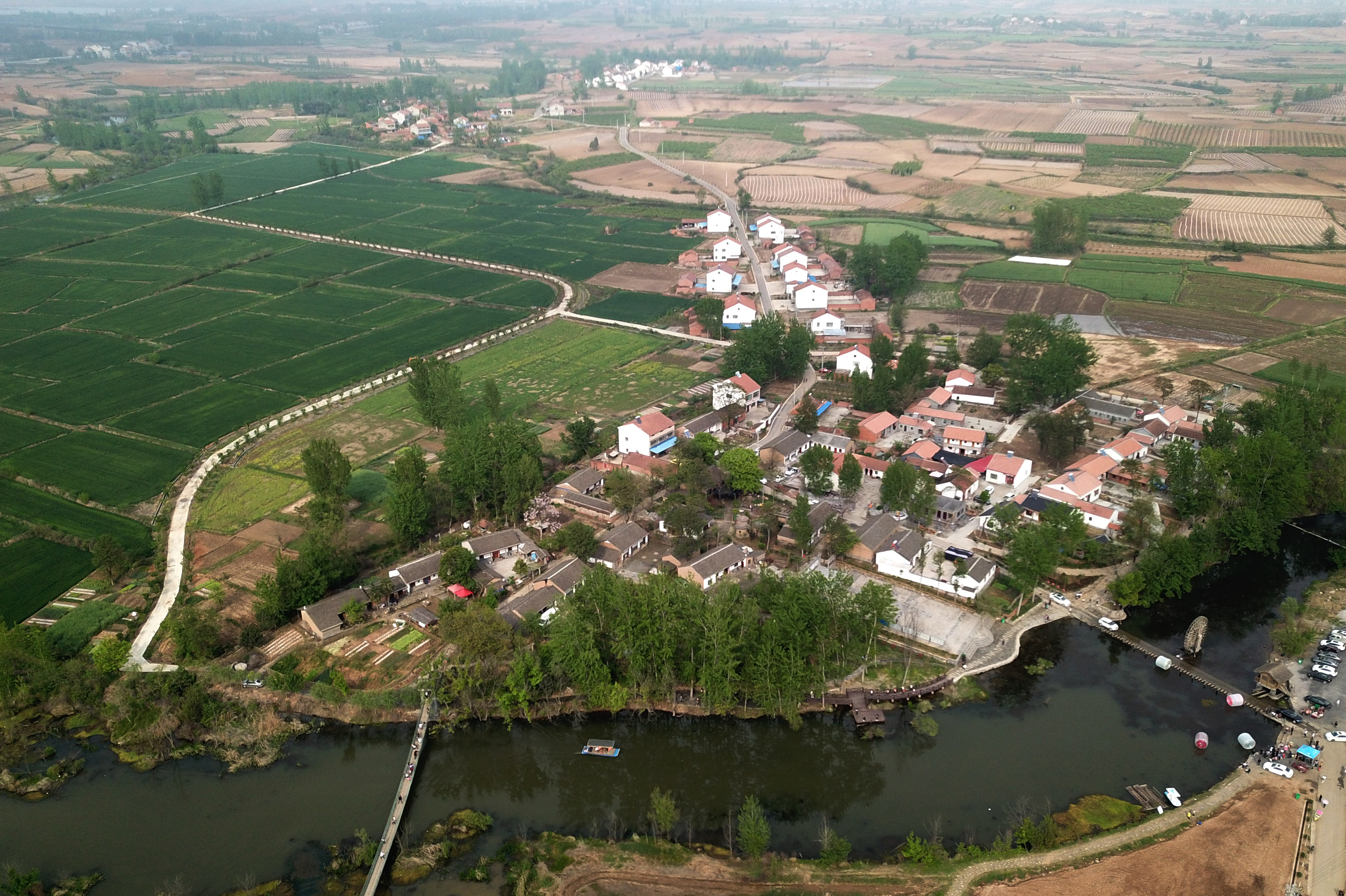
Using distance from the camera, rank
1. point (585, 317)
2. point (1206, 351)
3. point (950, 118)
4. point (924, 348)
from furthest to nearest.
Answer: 1. point (950, 118)
2. point (585, 317)
3. point (1206, 351)
4. point (924, 348)

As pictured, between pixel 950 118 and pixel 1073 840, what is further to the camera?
pixel 950 118

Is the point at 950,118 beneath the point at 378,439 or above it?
above

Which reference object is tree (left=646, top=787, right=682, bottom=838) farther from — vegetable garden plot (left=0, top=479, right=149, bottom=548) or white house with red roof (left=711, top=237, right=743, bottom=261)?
white house with red roof (left=711, top=237, right=743, bottom=261)

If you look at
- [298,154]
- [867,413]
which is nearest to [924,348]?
[867,413]

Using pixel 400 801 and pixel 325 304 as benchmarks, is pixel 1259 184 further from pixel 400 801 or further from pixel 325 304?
pixel 400 801

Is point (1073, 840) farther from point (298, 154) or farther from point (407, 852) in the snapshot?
point (298, 154)

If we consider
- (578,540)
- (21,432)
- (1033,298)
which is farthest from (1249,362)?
(21,432)
